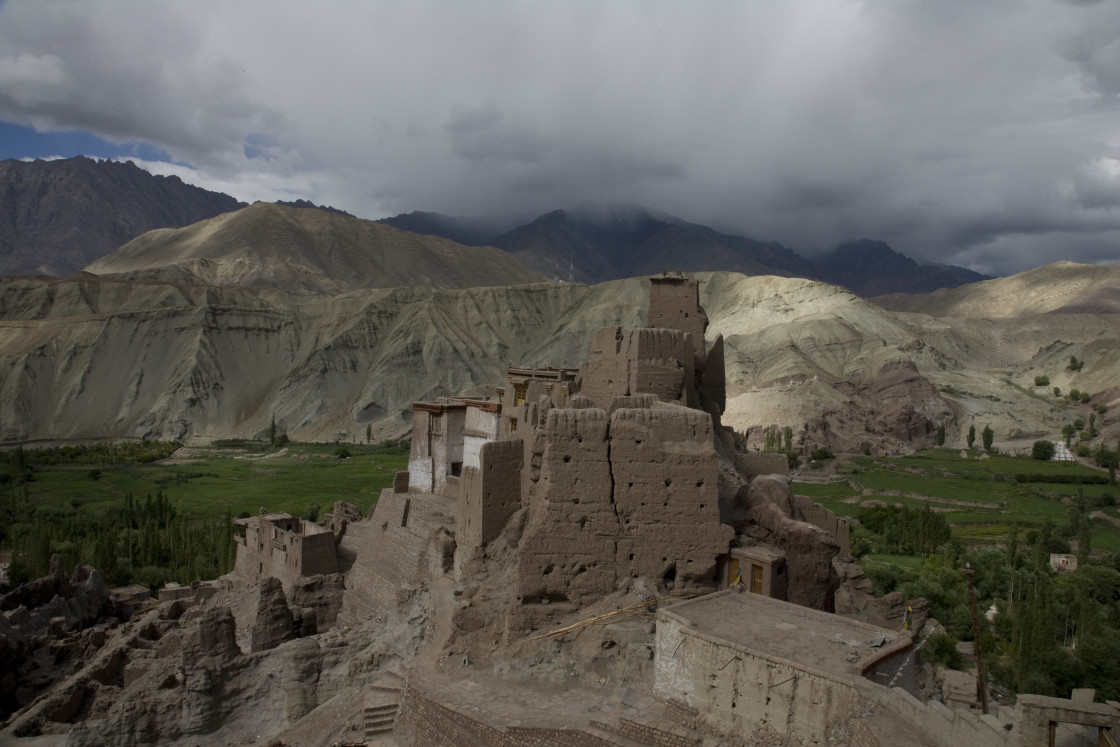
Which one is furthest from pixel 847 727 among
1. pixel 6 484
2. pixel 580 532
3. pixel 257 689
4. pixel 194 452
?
pixel 194 452

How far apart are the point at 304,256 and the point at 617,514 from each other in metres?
141

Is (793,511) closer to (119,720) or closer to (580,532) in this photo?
(580,532)

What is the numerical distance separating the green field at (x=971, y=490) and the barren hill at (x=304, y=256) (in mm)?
88461

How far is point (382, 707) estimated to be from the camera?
17.2 meters

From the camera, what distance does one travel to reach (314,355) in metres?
104

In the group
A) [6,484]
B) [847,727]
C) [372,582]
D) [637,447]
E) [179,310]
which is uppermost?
[179,310]

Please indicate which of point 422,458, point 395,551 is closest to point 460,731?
point 395,551

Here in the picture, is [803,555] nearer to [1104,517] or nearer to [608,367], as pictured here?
[608,367]

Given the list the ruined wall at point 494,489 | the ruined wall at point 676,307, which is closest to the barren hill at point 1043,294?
the ruined wall at point 676,307

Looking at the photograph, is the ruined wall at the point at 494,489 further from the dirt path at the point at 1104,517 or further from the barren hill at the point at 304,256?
the barren hill at the point at 304,256

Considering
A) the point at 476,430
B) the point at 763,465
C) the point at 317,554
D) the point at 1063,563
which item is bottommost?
the point at 1063,563

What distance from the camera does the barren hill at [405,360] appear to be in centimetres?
9431

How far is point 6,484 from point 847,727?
71186 mm

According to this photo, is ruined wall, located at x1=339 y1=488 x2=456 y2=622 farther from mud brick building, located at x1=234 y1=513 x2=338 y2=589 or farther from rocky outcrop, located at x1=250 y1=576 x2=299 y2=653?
rocky outcrop, located at x1=250 y1=576 x2=299 y2=653
